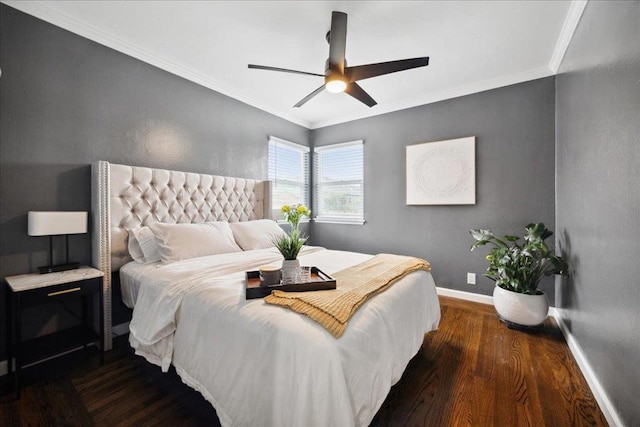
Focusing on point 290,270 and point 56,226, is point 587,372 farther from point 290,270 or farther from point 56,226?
point 56,226

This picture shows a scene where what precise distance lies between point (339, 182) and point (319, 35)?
2.42 meters

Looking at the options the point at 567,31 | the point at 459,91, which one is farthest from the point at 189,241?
the point at 567,31

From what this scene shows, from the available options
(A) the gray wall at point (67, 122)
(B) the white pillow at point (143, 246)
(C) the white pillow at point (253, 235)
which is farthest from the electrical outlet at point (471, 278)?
(A) the gray wall at point (67, 122)

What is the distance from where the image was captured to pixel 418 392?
5.49 feet

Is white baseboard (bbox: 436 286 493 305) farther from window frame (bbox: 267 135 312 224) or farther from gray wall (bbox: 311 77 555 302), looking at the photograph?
window frame (bbox: 267 135 312 224)

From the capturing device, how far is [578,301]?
2.07 meters

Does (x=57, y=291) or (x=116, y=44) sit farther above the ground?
(x=116, y=44)

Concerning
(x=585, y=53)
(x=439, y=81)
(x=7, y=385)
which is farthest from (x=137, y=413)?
(x=439, y=81)

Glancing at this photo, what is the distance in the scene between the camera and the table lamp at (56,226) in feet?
5.96

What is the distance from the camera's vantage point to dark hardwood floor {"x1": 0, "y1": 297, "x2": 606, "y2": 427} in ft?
4.80

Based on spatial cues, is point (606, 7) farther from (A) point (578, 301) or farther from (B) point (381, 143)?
(B) point (381, 143)

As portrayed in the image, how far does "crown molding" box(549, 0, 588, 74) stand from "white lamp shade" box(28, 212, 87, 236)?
405 centimetres

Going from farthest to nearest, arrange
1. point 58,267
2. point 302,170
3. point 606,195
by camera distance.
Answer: point 302,170
point 58,267
point 606,195

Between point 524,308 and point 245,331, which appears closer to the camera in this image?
point 245,331
